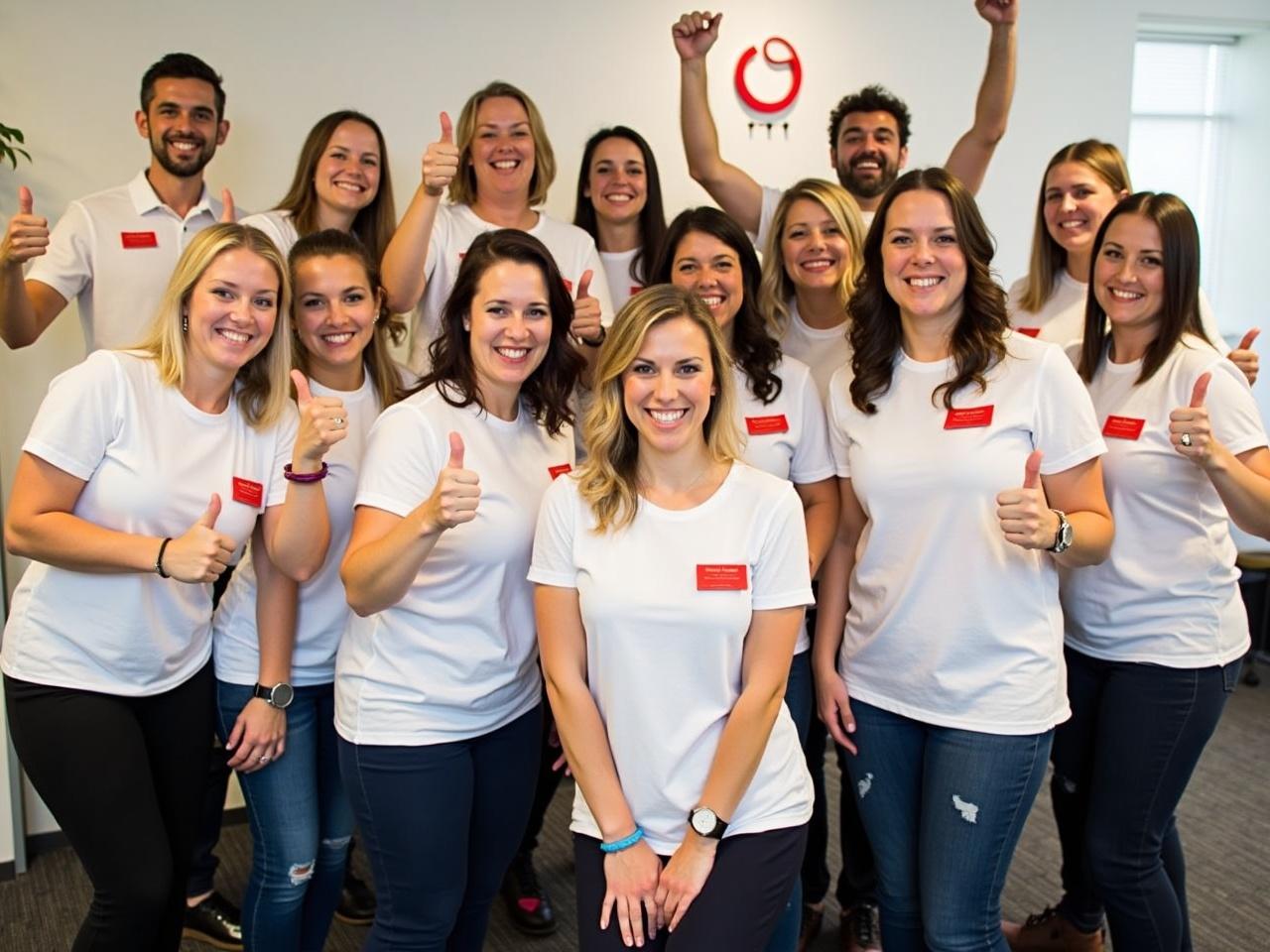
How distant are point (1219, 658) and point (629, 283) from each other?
1.89m

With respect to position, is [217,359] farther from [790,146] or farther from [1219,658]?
[790,146]

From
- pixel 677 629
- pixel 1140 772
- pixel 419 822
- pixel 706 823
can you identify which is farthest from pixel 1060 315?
pixel 419 822

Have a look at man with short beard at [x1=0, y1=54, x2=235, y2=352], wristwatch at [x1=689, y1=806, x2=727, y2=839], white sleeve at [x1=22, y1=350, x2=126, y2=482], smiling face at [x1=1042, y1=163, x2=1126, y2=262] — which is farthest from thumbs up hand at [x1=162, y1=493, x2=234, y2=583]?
smiling face at [x1=1042, y1=163, x2=1126, y2=262]

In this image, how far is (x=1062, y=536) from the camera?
1.98 metres

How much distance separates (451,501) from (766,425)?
90 cm

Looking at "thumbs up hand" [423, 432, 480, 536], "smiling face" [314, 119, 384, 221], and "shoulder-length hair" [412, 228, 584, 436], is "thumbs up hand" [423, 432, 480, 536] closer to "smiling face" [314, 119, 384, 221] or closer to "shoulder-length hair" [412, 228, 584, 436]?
"shoulder-length hair" [412, 228, 584, 436]

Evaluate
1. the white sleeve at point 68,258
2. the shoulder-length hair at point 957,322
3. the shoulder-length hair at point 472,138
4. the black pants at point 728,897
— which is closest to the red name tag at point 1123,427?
the shoulder-length hair at point 957,322

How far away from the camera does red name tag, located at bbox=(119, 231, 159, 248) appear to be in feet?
9.98

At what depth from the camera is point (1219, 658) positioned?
228 centimetres

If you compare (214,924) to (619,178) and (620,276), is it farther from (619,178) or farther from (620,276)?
(619,178)

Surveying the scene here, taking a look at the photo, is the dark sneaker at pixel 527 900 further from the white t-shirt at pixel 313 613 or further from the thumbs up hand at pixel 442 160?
the thumbs up hand at pixel 442 160

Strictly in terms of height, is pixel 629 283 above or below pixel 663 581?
above

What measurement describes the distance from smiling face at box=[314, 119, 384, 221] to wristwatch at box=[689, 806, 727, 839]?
79.5 inches

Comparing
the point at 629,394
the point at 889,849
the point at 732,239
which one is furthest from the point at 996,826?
the point at 732,239
